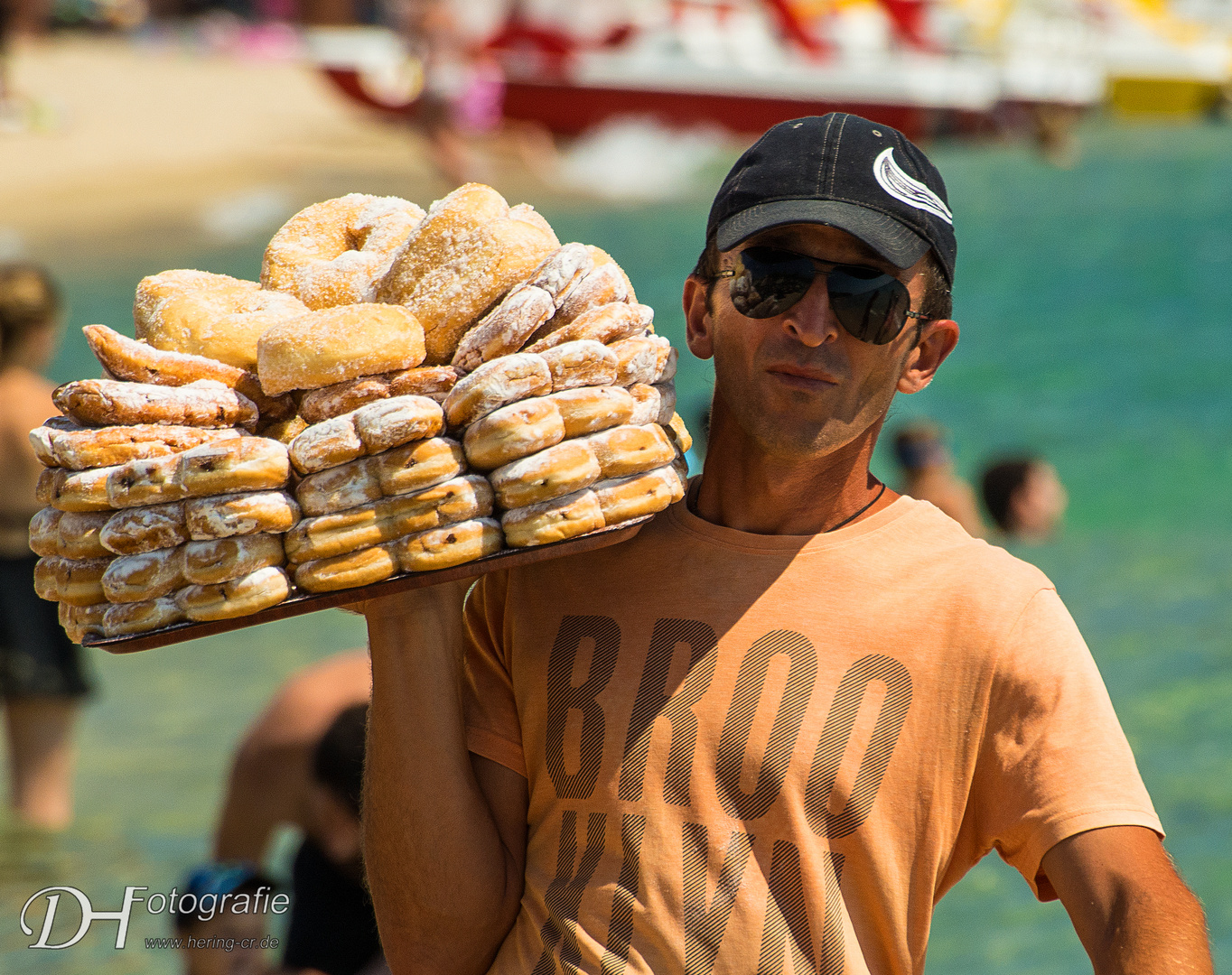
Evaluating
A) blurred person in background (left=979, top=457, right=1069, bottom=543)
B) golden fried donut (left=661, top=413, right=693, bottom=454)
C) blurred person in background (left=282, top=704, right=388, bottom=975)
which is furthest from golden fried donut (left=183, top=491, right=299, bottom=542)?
blurred person in background (left=979, top=457, right=1069, bottom=543)

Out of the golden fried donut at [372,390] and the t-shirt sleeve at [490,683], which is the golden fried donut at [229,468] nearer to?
the golden fried donut at [372,390]

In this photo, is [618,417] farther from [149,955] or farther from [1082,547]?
[1082,547]

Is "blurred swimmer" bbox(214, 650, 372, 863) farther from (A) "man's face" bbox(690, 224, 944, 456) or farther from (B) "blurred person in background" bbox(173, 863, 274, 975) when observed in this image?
(A) "man's face" bbox(690, 224, 944, 456)

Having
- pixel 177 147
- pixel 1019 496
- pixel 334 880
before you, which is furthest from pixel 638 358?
pixel 177 147

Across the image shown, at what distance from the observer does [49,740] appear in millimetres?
5832

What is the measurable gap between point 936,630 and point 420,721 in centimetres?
64

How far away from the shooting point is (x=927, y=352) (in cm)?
187

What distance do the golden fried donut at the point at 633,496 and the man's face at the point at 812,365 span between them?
14cm

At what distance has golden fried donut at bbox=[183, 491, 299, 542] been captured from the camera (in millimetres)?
1596

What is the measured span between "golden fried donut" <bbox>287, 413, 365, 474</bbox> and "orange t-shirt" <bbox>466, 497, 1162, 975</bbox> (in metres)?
0.40

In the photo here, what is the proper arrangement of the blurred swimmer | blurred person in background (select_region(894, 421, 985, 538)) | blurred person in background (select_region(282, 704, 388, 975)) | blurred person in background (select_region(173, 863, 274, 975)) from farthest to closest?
blurred person in background (select_region(894, 421, 985, 538)) → the blurred swimmer → blurred person in background (select_region(173, 863, 274, 975)) → blurred person in background (select_region(282, 704, 388, 975))

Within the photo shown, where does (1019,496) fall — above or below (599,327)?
below

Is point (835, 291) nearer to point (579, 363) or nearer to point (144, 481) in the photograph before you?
A: point (579, 363)

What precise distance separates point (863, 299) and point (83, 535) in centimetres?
96
